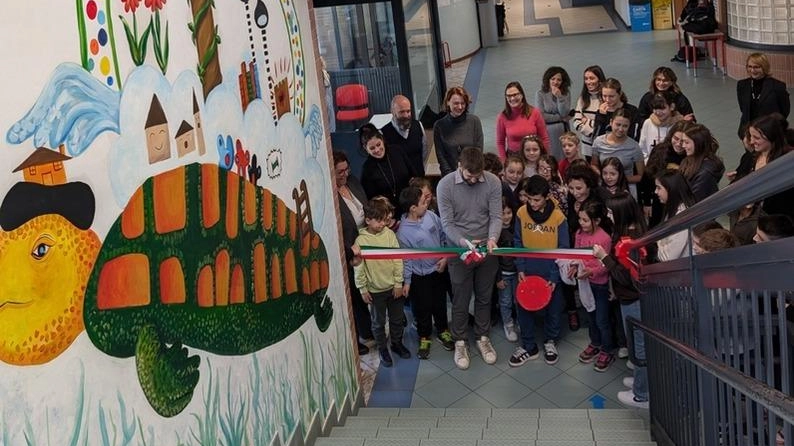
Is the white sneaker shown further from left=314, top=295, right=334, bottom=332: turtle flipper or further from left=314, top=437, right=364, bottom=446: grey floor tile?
left=314, top=437, right=364, bottom=446: grey floor tile

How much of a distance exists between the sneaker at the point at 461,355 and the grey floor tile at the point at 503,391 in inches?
10.8

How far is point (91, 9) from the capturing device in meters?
2.94

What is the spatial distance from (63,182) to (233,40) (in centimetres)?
164

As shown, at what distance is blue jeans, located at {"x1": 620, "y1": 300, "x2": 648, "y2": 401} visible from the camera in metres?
6.13

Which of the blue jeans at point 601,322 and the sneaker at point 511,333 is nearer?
the blue jeans at point 601,322

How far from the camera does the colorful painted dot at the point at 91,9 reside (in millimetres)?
2914

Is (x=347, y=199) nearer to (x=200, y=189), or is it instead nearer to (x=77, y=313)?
(x=200, y=189)

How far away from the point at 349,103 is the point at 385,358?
169 inches

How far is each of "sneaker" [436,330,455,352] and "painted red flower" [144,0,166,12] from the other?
4333 mm

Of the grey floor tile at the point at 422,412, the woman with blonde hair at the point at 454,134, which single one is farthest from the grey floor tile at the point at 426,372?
the woman with blonde hair at the point at 454,134

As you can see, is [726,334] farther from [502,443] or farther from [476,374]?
[476,374]

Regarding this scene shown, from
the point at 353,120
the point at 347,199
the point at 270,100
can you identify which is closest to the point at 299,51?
the point at 270,100

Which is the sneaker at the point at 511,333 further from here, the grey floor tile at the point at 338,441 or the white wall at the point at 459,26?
the white wall at the point at 459,26

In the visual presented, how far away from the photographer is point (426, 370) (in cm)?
706
